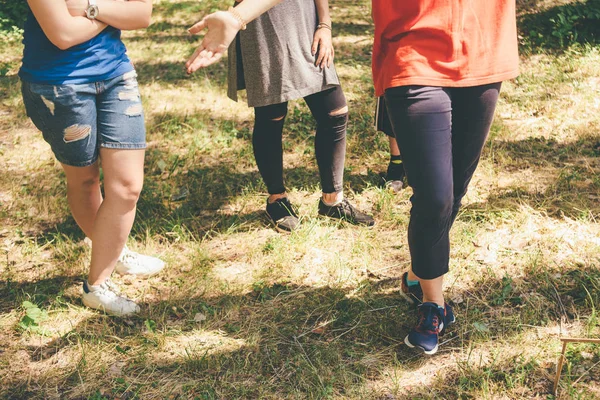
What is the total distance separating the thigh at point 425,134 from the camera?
2.14m

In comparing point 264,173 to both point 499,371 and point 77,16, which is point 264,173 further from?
point 499,371

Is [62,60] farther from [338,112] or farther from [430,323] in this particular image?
[430,323]

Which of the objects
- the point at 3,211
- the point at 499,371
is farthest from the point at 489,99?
the point at 3,211

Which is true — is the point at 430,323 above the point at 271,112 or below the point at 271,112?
below

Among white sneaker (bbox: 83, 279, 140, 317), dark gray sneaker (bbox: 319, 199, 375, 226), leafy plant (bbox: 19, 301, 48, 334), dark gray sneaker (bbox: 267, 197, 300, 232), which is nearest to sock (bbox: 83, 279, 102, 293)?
white sneaker (bbox: 83, 279, 140, 317)

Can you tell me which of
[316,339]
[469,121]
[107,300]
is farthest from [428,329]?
[107,300]

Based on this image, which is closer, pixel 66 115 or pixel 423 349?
pixel 66 115

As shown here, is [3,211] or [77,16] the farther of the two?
[3,211]

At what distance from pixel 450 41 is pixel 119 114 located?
1.52 m

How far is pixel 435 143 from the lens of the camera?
2.17m

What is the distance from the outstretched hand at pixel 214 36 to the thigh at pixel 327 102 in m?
1.11

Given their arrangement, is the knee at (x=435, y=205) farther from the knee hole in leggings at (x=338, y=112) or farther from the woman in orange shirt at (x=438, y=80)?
the knee hole in leggings at (x=338, y=112)

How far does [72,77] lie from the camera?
2.41 meters

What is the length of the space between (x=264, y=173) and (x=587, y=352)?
207 cm
